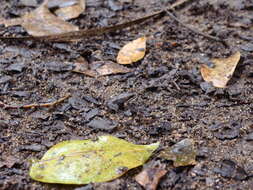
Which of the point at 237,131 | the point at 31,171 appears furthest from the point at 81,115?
the point at 237,131

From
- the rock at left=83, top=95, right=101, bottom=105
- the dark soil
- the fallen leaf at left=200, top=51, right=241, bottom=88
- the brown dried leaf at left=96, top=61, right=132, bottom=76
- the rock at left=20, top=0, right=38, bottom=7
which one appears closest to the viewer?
the dark soil

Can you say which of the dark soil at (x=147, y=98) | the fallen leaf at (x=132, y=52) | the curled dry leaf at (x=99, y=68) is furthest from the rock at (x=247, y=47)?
the curled dry leaf at (x=99, y=68)

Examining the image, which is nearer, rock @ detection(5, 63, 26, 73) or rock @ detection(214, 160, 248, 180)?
rock @ detection(214, 160, 248, 180)

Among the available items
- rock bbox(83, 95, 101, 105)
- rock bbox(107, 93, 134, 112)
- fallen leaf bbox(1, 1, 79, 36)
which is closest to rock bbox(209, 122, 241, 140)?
rock bbox(107, 93, 134, 112)

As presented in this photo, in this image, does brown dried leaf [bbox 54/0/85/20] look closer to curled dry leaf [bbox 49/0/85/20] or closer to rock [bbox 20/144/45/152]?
curled dry leaf [bbox 49/0/85/20]

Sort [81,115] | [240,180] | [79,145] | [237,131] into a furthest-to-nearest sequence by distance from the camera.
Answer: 1. [81,115]
2. [237,131]
3. [79,145]
4. [240,180]

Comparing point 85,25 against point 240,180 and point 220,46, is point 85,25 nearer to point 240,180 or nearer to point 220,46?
point 220,46

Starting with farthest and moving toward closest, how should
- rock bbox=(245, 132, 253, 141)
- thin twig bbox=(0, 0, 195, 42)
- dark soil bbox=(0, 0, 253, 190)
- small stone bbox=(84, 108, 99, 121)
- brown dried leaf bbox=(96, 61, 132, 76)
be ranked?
thin twig bbox=(0, 0, 195, 42) → brown dried leaf bbox=(96, 61, 132, 76) → small stone bbox=(84, 108, 99, 121) → rock bbox=(245, 132, 253, 141) → dark soil bbox=(0, 0, 253, 190)
